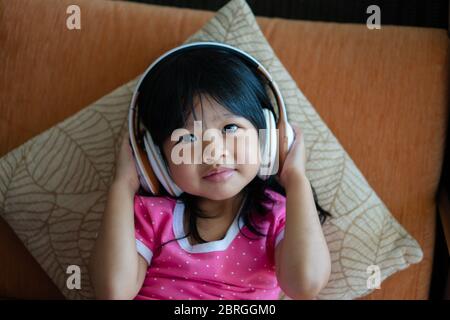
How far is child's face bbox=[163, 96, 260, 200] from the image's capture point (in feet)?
2.95

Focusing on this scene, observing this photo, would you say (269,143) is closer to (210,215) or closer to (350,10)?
(210,215)

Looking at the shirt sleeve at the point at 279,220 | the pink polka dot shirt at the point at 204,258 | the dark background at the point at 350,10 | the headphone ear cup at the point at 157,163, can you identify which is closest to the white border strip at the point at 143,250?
the pink polka dot shirt at the point at 204,258

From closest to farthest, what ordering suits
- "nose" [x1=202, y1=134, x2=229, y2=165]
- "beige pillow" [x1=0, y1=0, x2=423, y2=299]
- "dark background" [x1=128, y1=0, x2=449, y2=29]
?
"nose" [x1=202, y1=134, x2=229, y2=165], "beige pillow" [x1=0, y1=0, x2=423, y2=299], "dark background" [x1=128, y1=0, x2=449, y2=29]

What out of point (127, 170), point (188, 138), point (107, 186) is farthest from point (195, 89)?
point (107, 186)

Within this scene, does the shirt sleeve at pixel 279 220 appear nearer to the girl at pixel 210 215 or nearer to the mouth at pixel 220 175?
the girl at pixel 210 215

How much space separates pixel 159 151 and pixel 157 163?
0.07 feet

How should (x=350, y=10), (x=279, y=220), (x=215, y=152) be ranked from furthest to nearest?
(x=350, y=10), (x=279, y=220), (x=215, y=152)

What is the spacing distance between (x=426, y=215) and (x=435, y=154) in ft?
0.39

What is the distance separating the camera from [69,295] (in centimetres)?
112

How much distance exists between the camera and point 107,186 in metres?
1.09

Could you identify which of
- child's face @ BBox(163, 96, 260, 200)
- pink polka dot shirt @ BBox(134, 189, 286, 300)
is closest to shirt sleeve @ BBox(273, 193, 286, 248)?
pink polka dot shirt @ BBox(134, 189, 286, 300)

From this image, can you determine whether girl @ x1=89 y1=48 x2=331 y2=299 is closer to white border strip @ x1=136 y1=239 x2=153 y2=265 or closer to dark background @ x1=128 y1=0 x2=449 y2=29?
white border strip @ x1=136 y1=239 x2=153 y2=265

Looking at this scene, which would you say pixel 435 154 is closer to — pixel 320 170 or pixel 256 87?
pixel 320 170
